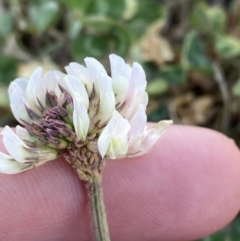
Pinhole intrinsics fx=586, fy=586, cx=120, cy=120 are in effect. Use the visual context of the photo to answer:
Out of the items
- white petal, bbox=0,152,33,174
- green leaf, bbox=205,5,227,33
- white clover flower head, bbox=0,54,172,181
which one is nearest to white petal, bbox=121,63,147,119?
white clover flower head, bbox=0,54,172,181

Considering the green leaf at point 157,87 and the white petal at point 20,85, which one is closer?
the white petal at point 20,85

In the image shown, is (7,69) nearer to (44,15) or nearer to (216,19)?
(44,15)

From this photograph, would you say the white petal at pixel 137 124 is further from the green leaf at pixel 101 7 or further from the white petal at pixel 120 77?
the green leaf at pixel 101 7

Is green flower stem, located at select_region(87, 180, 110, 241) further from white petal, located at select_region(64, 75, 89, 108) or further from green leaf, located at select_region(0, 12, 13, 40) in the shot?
green leaf, located at select_region(0, 12, 13, 40)

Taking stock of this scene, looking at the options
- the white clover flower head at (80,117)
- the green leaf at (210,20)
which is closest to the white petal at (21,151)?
the white clover flower head at (80,117)

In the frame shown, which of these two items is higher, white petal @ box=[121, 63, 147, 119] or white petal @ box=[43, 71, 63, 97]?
white petal @ box=[43, 71, 63, 97]

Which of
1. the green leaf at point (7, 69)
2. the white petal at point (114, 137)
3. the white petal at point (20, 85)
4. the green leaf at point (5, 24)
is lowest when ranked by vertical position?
the white petal at point (114, 137)
